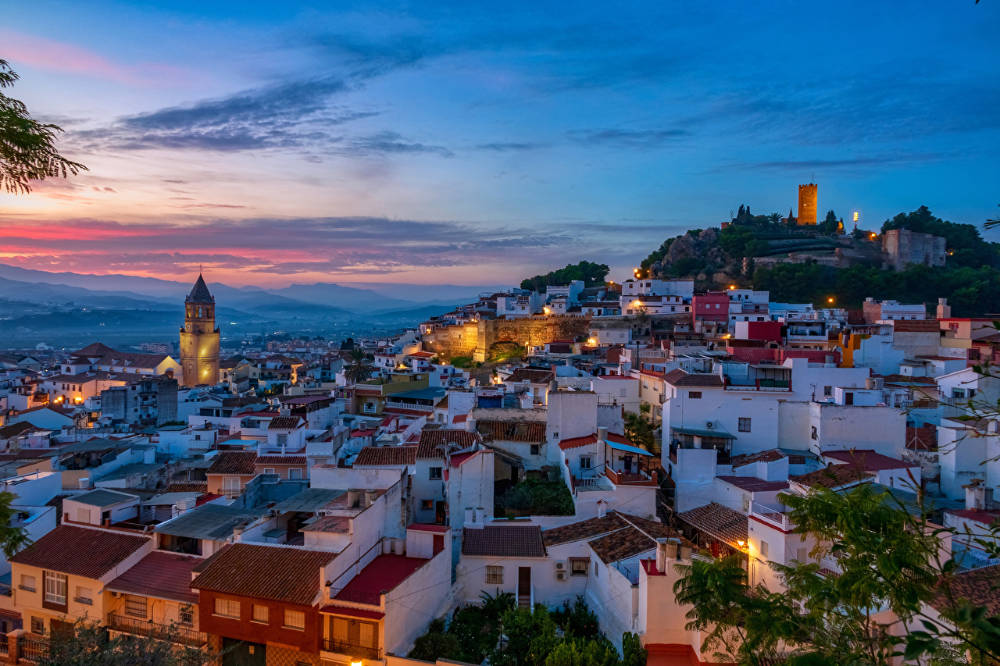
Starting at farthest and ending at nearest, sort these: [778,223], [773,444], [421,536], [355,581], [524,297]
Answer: [778,223]
[524,297]
[773,444]
[421,536]
[355,581]

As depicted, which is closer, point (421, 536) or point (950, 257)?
point (421, 536)

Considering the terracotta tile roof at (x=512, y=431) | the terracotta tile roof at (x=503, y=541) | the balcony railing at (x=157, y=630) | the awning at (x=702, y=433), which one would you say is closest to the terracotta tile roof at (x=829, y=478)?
the awning at (x=702, y=433)

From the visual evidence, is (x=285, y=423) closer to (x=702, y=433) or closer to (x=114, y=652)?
(x=114, y=652)

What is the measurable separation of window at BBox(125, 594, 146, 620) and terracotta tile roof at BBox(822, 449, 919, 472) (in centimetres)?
1590

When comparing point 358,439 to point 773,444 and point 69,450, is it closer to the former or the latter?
point 69,450

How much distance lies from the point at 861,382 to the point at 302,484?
1905 centimetres

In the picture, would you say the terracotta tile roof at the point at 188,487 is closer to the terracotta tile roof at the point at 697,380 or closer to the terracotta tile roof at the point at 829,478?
the terracotta tile roof at the point at 697,380

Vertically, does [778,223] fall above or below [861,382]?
above

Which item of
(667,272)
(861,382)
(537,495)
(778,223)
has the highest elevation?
(778,223)

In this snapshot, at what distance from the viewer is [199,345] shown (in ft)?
193

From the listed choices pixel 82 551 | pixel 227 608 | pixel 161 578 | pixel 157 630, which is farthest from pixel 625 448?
pixel 82 551

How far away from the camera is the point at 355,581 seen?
35.2 ft

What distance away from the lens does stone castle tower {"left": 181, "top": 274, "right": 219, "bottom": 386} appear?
2311 inches

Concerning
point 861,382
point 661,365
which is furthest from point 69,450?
point 861,382
